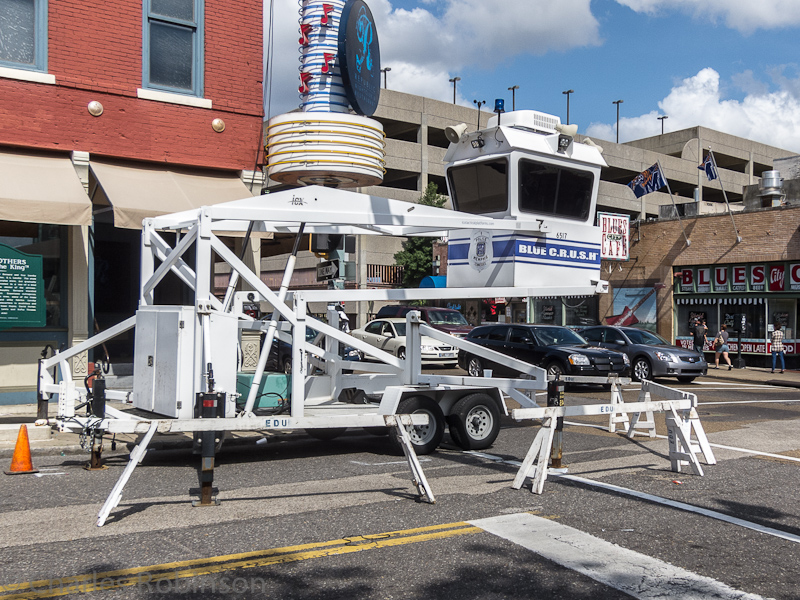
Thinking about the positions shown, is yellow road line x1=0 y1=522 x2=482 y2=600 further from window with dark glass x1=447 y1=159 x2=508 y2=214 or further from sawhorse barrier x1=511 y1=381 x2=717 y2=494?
window with dark glass x1=447 y1=159 x2=508 y2=214

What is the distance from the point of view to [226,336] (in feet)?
27.4

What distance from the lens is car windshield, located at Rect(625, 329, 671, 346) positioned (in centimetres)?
2317

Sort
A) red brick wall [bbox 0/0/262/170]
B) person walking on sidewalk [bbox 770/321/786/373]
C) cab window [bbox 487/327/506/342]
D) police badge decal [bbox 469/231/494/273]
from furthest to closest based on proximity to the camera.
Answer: person walking on sidewalk [bbox 770/321/786/373], cab window [bbox 487/327/506/342], red brick wall [bbox 0/0/262/170], police badge decal [bbox 469/231/494/273]

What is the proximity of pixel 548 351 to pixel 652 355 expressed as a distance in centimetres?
376

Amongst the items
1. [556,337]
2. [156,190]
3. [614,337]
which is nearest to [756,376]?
[614,337]

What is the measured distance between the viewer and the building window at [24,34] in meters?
13.0

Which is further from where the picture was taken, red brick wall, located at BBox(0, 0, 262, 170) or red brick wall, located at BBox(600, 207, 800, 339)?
red brick wall, located at BBox(600, 207, 800, 339)

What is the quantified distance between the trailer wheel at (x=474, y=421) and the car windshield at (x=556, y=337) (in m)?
10.7

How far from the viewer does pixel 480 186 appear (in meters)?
10.1

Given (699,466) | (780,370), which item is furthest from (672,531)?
(780,370)

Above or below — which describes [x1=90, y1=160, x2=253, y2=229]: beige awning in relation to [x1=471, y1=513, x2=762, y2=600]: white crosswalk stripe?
above

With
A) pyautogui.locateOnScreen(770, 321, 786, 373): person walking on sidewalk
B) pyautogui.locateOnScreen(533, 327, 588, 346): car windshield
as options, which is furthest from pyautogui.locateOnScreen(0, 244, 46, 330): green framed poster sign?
pyautogui.locateOnScreen(770, 321, 786, 373): person walking on sidewalk

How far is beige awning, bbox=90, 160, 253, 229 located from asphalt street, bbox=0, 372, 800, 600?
4506 millimetres

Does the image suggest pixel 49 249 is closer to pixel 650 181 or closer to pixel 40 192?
→ pixel 40 192
